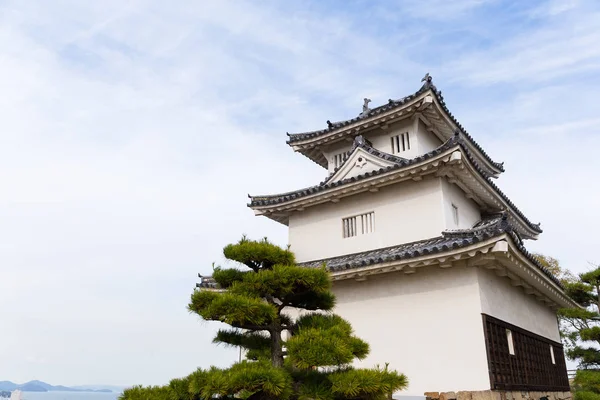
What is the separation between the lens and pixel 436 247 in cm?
1065

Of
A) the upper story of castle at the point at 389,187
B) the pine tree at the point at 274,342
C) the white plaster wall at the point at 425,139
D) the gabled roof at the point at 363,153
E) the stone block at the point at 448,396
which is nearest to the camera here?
the pine tree at the point at 274,342

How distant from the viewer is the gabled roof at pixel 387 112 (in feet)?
48.0

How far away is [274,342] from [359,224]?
282 inches

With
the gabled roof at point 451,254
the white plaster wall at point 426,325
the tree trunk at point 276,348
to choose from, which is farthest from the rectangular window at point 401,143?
the tree trunk at point 276,348

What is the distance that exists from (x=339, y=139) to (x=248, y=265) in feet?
31.5

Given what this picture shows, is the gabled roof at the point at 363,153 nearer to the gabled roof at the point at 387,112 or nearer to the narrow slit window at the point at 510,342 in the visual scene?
the gabled roof at the point at 387,112

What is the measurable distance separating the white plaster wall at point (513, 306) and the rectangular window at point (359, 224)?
3890mm

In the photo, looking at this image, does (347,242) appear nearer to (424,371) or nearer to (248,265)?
(424,371)

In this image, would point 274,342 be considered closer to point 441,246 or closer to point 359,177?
point 441,246

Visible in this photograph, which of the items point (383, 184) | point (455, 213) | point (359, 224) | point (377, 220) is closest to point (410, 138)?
point (383, 184)

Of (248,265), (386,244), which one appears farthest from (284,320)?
(386,244)

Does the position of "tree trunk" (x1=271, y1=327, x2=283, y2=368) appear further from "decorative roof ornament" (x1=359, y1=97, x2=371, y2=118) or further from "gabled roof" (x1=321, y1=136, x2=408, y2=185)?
"decorative roof ornament" (x1=359, y1=97, x2=371, y2=118)

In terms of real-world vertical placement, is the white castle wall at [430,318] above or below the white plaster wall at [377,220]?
below

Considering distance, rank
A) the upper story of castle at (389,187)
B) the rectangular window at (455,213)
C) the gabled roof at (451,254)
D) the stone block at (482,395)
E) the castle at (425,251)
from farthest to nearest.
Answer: the rectangular window at (455,213), the upper story of castle at (389,187), the castle at (425,251), the gabled roof at (451,254), the stone block at (482,395)
